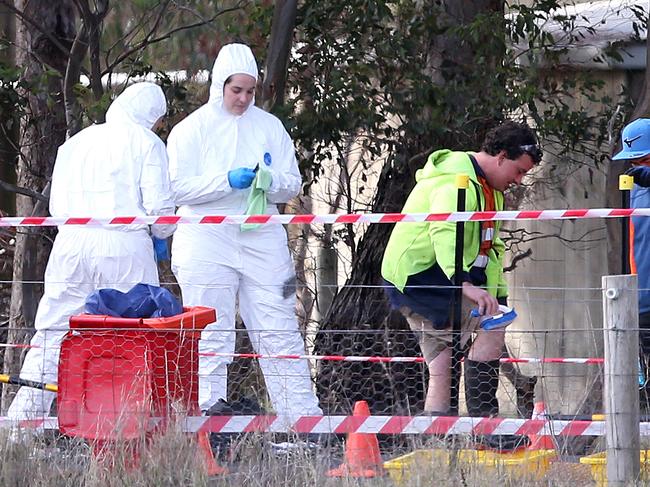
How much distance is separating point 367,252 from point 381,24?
65.8 inches

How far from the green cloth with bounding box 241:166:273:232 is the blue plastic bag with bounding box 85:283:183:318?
4.48 ft

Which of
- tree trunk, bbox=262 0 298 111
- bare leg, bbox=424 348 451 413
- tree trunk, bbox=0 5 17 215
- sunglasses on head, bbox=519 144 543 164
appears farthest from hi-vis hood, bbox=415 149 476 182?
tree trunk, bbox=0 5 17 215

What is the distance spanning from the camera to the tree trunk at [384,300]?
7.72 meters

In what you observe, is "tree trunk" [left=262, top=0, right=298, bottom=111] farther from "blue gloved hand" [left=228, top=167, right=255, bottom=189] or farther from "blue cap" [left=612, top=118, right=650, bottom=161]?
"blue cap" [left=612, top=118, right=650, bottom=161]

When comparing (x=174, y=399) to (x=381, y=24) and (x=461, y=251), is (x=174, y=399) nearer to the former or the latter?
(x=461, y=251)

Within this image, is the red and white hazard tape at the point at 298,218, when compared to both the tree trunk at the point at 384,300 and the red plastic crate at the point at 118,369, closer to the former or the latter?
the red plastic crate at the point at 118,369

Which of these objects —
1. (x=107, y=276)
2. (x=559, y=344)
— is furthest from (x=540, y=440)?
(x=559, y=344)

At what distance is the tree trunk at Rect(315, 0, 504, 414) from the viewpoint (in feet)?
25.3

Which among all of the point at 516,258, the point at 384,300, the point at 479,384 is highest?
the point at 516,258

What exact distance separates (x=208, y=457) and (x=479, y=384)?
1312mm

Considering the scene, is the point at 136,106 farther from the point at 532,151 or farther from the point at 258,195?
the point at 532,151

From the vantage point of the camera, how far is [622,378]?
16.1 feet

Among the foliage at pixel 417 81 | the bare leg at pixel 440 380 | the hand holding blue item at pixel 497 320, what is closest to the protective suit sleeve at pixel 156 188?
the bare leg at pixel 440 380

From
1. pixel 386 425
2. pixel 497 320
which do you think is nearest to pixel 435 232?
pixel 497 320
